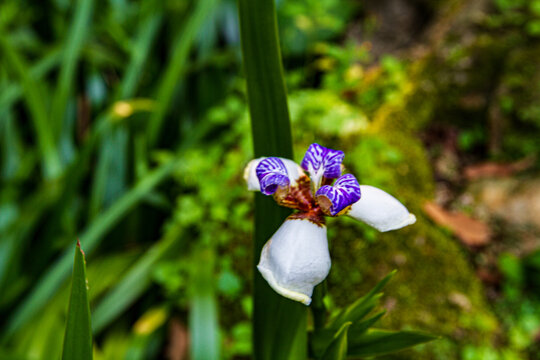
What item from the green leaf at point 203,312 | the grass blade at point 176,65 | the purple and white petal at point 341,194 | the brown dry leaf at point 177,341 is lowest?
the brown dry leaf at point 177,341

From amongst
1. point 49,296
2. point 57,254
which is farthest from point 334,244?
point 57,254

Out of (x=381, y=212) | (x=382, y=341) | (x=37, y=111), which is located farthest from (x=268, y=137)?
(x=37, y=111)

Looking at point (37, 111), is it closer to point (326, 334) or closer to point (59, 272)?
point (59, 272)

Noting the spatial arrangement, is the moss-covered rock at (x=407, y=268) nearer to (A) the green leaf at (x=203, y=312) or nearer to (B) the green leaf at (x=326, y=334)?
(A) the green leaf at (x=203, y=312)

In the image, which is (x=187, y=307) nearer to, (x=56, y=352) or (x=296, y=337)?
(x=56, y=352)

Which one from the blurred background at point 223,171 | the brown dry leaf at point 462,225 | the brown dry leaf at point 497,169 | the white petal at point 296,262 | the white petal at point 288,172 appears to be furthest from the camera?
the brown dry leaf at point 497,169

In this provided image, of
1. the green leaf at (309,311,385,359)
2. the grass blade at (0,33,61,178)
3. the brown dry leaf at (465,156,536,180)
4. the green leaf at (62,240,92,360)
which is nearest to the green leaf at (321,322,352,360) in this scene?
the green leaf at (309,311,385,359)

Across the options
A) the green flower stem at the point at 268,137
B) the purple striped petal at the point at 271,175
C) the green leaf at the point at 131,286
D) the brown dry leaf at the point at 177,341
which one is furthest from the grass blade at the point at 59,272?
the purple striped petal at the point at 271,175
